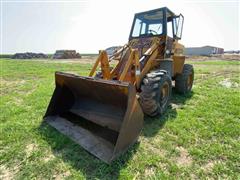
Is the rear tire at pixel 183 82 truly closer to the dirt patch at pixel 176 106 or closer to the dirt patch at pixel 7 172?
the dirt patch at pixel 176 106

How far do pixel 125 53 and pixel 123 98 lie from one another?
1718mm

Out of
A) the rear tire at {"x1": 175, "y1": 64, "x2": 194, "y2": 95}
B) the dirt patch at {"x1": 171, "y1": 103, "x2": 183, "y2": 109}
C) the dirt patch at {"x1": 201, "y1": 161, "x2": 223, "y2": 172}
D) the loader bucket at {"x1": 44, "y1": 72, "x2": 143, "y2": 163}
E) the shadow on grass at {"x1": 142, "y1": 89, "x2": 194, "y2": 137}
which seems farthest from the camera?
the rear tire at {"x1": 175, "y1": 64, "x2": 194, "y2": 95}

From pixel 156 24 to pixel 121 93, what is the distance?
3063mm

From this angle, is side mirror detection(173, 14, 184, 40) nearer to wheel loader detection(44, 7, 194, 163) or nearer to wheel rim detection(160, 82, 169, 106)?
wheel loader detection(44, 7, 194, 163)

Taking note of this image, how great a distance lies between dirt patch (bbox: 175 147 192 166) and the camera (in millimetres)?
2528

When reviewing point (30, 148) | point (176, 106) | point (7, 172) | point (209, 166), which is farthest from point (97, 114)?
point (176, 106)

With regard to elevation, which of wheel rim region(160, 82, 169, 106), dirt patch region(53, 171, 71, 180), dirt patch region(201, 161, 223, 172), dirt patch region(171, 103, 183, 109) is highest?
wheel rim region(160, 82, 169, 106)

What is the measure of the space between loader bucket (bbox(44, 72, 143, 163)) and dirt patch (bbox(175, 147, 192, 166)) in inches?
27.6

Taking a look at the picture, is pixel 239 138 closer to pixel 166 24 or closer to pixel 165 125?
pixel 165 125

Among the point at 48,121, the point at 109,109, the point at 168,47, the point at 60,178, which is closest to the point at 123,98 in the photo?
the point at 109,109

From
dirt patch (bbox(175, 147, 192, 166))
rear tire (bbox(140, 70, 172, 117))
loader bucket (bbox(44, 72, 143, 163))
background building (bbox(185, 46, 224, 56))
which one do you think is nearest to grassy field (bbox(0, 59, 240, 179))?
dirt patch (bbox(175, 147, 192, 166))

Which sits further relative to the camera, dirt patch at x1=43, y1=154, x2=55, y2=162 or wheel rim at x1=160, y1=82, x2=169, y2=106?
wheel rim at x1=160, y1=82, x2=169, y2=106

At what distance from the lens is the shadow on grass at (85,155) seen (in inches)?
92.3

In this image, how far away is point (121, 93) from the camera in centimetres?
292
